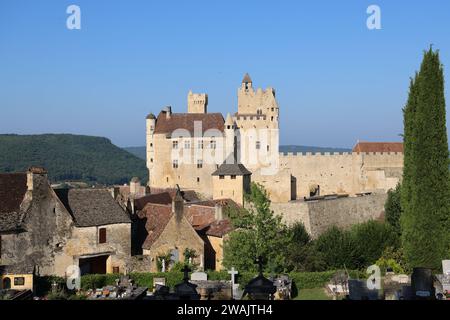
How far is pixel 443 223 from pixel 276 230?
10.1m

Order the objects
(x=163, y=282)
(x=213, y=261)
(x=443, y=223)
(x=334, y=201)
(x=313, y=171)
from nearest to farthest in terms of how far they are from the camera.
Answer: (x=163, y=282) → (x=443, y=223) → (x=213, y=261) → (x=334, y=201) → (x=313, y=171)

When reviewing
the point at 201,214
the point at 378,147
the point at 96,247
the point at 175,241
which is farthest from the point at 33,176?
the point at 378,147

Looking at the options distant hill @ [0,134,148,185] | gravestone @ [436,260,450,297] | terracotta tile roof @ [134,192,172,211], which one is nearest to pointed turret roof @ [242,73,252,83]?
terracotta tile roof @ [134,192,172,211]

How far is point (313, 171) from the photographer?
2638 inches

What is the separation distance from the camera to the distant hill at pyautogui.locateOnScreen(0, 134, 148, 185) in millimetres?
153000

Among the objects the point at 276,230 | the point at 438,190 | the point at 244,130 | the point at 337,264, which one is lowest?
the point at 337,264

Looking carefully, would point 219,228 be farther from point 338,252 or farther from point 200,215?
point 338,252

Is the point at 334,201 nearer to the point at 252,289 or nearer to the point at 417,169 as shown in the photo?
the point at 417,169

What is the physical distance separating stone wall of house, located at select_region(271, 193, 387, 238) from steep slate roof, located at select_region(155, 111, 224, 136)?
25.7m

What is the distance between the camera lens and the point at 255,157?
231 feet

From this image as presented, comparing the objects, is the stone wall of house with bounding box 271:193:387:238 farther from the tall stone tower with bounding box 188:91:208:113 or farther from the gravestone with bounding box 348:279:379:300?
the tall stone tower with bounding box 188:91:208:113

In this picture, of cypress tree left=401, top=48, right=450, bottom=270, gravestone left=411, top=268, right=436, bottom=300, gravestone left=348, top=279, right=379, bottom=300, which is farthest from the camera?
cypress tree left=401, top=48, right=450, bottom=270

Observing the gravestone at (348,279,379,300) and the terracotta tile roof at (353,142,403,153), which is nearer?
the gravestone at (348,279,379,300)
